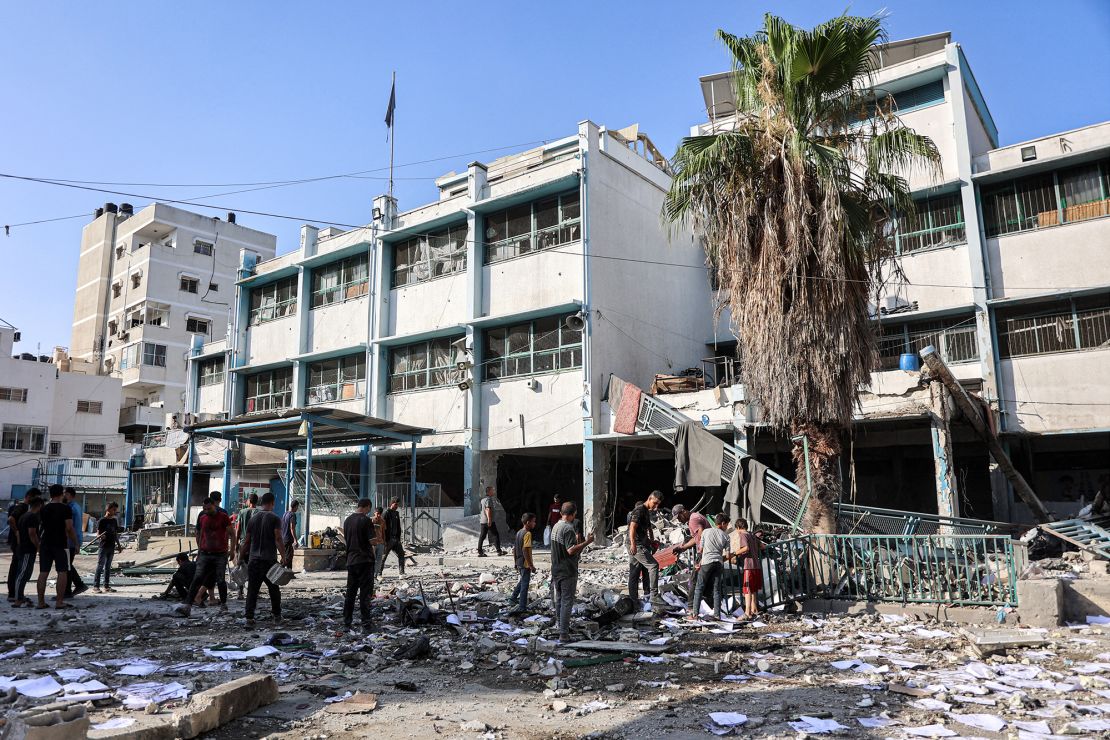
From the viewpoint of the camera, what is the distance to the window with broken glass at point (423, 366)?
1024 inches

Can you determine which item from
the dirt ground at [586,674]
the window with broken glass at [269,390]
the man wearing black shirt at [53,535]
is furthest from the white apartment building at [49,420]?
the dirt ground at [586,674]

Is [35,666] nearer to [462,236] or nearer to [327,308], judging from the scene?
[462,236]

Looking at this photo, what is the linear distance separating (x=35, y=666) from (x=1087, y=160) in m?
23.3

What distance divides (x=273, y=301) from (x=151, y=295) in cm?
2155

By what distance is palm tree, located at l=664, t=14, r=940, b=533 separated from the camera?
482 inches

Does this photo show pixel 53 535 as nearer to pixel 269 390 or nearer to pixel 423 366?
pixel 423 366

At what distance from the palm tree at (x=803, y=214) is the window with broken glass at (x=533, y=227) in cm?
1026

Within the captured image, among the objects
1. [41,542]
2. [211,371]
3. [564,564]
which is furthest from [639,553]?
[211,371]

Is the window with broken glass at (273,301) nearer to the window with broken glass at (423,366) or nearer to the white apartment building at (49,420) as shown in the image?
the window with broken glass at (423,366)

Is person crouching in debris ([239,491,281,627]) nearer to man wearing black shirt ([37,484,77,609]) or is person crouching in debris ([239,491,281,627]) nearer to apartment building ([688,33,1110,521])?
man wearing black shirt ([37,484,77,609])

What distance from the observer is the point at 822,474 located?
1254 centimetres

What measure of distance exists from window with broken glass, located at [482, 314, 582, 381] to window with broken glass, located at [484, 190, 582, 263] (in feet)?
7.73

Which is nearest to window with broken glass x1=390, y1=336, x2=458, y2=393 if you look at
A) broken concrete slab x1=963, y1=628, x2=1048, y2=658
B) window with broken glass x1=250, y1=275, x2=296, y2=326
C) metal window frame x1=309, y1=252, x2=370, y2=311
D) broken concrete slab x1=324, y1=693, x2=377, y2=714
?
metal window frame x1=309, y1=252, x2=370, y2=311

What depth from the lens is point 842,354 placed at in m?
12.1
